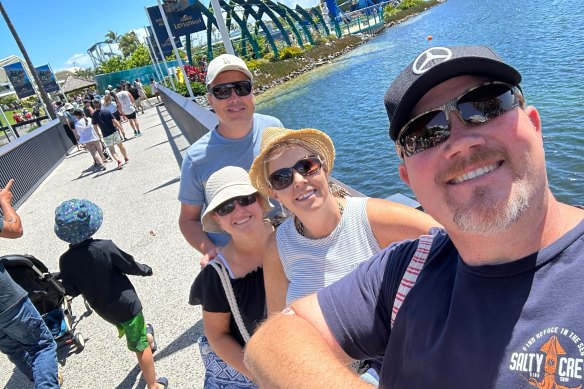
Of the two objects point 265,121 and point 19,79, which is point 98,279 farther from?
point 19,79

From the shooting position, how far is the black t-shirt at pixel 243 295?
2.13 meters

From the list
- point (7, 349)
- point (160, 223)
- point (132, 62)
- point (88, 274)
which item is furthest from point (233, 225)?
point (132, 62)

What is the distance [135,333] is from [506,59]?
17463 millimetres

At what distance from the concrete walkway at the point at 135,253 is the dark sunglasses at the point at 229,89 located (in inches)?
88.6

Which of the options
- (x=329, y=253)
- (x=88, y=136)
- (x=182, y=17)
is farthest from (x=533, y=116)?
(x=182, y=17)

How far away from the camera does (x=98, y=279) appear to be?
10.8 feet

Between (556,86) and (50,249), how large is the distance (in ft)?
43.9

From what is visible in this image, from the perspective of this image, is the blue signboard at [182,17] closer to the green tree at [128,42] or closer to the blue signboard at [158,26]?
the blue signboard at [158,26]

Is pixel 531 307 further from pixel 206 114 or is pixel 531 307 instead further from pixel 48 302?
pixel 206 114

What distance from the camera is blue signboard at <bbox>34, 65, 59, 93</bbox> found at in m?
→ 23.3

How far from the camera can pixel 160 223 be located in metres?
6.95

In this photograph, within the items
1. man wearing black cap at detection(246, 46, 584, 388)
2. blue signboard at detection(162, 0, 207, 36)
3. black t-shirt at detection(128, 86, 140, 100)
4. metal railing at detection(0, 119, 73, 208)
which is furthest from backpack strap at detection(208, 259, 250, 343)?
black t-shirt at detection(128, 86, 140, 100)

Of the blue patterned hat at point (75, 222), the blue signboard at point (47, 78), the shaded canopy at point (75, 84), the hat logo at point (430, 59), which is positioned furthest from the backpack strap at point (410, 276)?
the shaded canopy at point (75, 84)

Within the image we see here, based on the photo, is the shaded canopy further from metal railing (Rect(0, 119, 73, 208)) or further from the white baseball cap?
the white baseball cap
